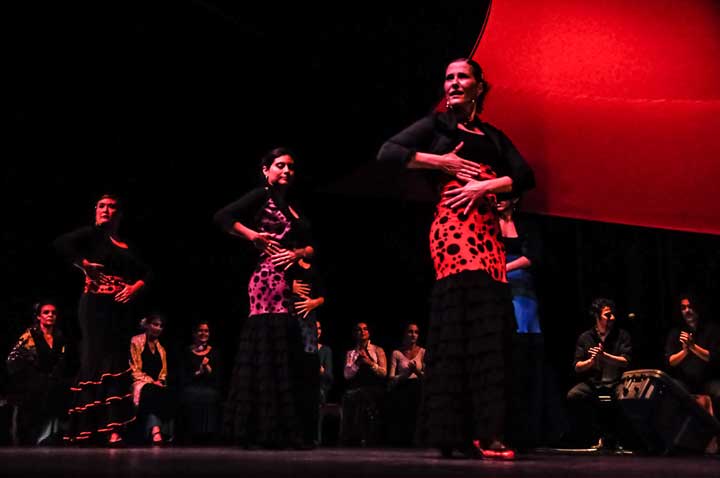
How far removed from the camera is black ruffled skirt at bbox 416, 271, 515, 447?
3561mm

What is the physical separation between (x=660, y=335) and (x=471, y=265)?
5.22 m

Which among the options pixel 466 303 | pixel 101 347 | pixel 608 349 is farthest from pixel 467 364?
pixel 608 349

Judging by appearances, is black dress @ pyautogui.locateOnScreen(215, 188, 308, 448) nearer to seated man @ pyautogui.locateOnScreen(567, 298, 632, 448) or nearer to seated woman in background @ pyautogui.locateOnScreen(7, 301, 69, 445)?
seated man @ pyautogui.locateOnScreen(567, 298, 632, 448)

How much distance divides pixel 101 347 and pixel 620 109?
3534 millimetres

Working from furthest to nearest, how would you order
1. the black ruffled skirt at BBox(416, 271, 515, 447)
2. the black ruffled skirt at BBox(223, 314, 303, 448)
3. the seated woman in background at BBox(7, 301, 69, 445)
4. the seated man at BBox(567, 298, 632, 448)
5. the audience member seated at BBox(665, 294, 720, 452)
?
the seated woman in background at BBox(7, 301, 69, 445) → the audience member seated at BBox(665, 294, 720, 452) → the seated man at BBox(567, 298, 632, 448) → the black ruffled skirt at BBox(223, 314, 303, 448) → the black ruffled skirt at BBox(416, 271, 515, 447)

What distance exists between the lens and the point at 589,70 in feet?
19.7

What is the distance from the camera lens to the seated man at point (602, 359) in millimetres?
6801

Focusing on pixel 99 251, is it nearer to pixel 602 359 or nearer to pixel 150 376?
pixel 150 376

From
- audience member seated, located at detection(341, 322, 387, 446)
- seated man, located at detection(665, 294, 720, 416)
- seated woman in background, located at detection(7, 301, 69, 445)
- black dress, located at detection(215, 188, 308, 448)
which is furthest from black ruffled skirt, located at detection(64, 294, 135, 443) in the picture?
seated man, located at detection(665, 294, 720, 416)

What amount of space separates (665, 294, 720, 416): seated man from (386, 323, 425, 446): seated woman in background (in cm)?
238

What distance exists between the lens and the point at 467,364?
3.67 m

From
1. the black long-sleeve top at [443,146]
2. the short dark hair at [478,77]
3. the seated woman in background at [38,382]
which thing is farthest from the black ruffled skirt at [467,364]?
the seated woman in background at [38,382]

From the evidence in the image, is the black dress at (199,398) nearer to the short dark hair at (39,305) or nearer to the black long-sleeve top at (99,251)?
the short dark hair at (39,305)

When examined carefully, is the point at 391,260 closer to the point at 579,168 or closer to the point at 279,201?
the point at 579,168
